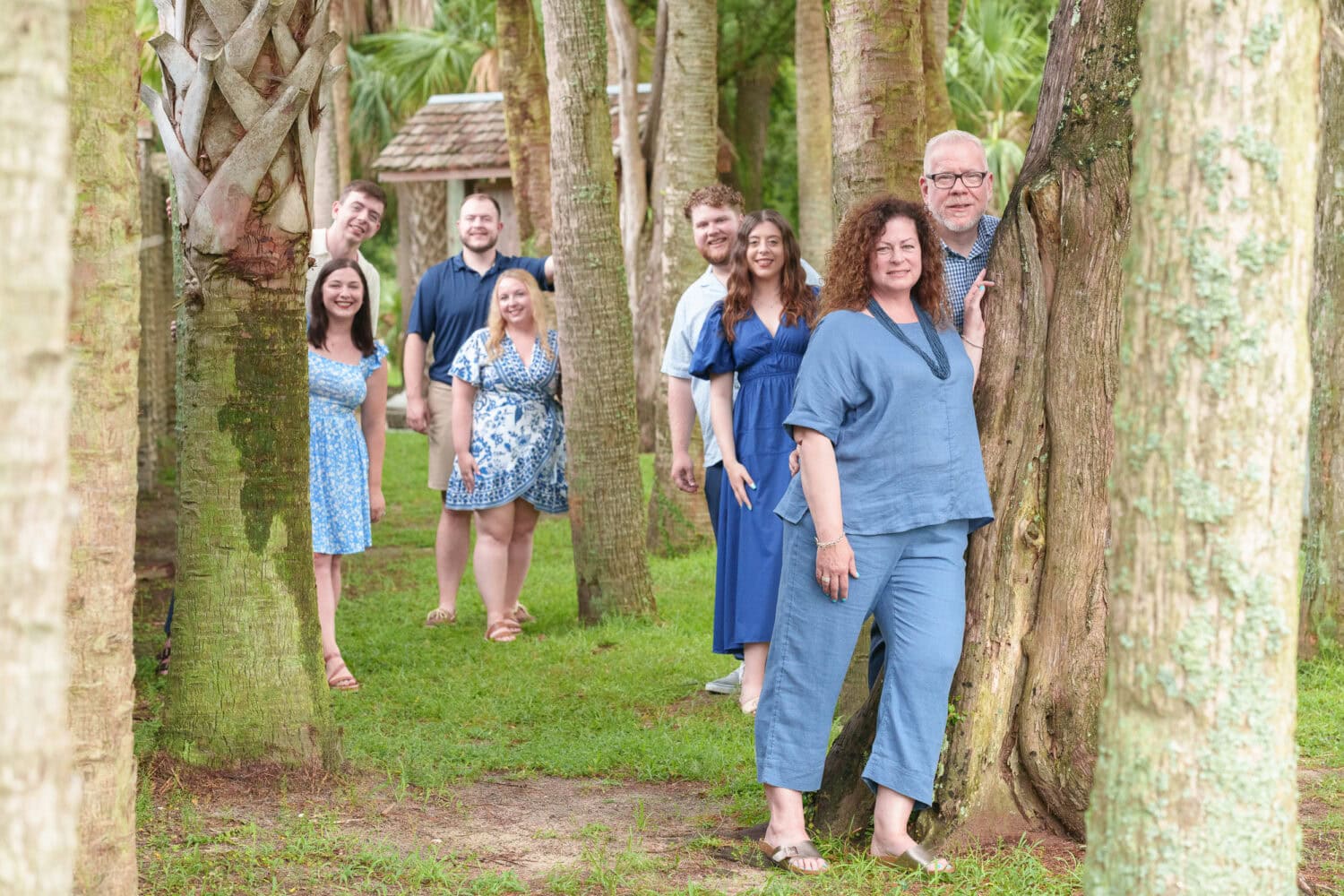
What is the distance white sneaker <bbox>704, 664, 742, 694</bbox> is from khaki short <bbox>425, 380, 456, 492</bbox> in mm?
2298

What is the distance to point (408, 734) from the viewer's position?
230 inches

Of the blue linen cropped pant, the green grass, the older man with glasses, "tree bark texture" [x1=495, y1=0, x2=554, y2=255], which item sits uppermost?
"tree bark texture" [x1=495, y1=0, x2=554, y2=255]

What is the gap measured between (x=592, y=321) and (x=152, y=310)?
648cm

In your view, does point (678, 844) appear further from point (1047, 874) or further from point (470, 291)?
point (470, 291)

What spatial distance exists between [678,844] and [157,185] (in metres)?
10.3

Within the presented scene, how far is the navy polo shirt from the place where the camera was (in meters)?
7.99

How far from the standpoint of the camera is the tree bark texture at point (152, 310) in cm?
1262

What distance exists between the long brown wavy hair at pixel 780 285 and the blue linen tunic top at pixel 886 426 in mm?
1594

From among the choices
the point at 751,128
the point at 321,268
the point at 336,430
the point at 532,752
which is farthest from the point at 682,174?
the point at 751,128

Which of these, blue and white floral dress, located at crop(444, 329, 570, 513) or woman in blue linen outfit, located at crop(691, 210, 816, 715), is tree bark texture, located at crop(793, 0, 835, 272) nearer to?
blue and white floral dress, located at crop(444, 329, 570, 513)

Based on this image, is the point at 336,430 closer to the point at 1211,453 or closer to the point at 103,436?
the point at 103,436

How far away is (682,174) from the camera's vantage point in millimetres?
10609

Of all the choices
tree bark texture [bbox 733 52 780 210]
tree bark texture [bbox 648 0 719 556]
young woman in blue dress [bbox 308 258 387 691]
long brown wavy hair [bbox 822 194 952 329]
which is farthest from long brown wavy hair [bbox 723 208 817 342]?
tree bark texture [bbox 733 52 780 210]

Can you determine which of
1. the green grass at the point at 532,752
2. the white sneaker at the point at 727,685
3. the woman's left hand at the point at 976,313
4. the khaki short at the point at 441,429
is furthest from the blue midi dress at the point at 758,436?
the khaki short at the point at 441,429
